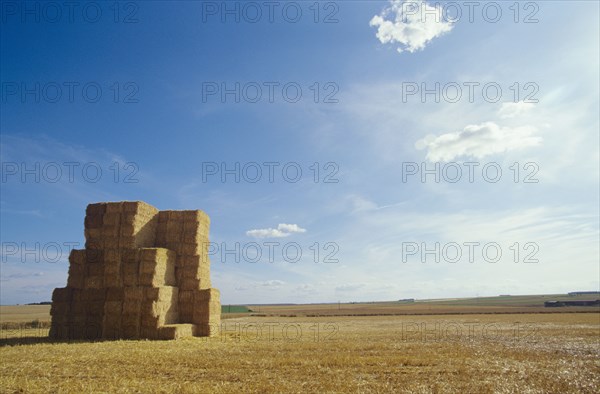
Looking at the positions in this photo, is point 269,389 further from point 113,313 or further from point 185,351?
point 113,313

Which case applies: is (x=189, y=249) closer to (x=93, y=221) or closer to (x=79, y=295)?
(x=93, y=221)

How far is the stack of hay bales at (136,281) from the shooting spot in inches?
773

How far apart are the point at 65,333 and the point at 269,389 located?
15552 mm

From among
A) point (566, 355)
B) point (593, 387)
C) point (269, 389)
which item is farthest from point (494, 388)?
point (566, 355)

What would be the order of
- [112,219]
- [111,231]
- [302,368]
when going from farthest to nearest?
[112,219] < [111,231] < [302,368]

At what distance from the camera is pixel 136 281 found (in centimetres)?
2009

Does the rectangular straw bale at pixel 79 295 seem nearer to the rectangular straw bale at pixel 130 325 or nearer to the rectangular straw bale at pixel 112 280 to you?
the rectangular straw bale at pixel 112 280

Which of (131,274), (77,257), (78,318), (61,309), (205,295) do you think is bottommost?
(78,318)

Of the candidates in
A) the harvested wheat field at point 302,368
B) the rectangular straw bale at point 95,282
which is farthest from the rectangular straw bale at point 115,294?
the harvested wheat field at point 302,368

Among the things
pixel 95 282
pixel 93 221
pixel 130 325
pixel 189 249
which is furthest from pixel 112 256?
pixel 189 249

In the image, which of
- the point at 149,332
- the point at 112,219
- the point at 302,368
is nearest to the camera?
the point at 302,368

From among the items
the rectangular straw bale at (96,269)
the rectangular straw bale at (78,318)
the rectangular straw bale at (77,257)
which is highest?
the rectangular straw bale at (77,257)

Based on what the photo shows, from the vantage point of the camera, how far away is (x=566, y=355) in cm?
1411

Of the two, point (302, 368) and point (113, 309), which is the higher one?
point (113, 309)
